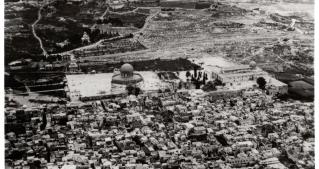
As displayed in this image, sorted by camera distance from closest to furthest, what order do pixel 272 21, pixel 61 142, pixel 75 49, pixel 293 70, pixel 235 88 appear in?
pixel 61 142
pixel 235 88
pixel 293 70
pixel 75 49
pixel 272 21

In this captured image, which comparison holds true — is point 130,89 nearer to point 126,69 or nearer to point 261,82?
point 126,69

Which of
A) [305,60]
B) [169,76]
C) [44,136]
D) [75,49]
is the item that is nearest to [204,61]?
[169,76]

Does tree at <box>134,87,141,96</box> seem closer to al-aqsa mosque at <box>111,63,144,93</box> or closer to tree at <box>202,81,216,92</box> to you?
al-aqsa mosque at <box>111,63,144,93</box>

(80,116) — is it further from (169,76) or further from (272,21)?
(272,21)

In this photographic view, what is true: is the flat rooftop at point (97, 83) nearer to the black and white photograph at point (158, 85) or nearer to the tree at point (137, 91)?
the black and white photograph at point (158, 85)

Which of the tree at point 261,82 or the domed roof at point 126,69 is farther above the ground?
the domed roof at point 126,69

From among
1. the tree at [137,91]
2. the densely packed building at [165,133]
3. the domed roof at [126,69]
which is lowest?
the densely packed building at [165,133]

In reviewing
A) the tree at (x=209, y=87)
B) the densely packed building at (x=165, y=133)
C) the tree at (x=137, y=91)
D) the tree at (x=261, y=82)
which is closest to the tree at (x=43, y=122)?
the densely packed building at (x=165, y=133)
